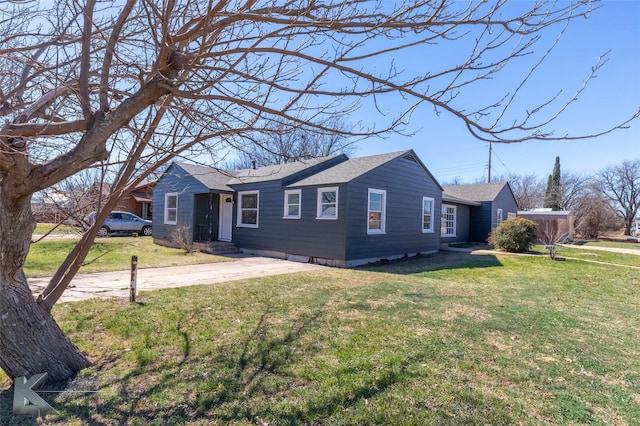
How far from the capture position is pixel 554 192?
3862 centimetres

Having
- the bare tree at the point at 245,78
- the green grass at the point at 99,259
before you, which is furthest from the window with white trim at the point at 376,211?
the bare tree at the point at 245,78

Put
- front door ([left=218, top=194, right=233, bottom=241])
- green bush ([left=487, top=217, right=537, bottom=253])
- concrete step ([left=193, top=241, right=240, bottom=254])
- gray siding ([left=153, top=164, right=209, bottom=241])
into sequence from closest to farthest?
1. concrete step ([left=193, top=241, right=240, bottom=254])
2. green bush ([left=487, top=217, right=537, bottom=253])
3. gray siding ([left=153, top=164, right=209, bottom=241])
4. front door ([left=218, top=194, right=233, bottom=241])

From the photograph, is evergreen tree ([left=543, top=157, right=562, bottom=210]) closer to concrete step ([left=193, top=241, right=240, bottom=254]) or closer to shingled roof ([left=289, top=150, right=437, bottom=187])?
shingled roof ([left=289, top=150, right=437, bottom=187])

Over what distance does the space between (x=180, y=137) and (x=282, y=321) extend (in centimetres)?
273

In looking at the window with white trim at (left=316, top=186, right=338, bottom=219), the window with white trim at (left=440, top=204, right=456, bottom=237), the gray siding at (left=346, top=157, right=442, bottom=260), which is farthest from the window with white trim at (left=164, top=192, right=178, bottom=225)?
the window with white trim at (left=440, top=204, right=456, bottom=237)

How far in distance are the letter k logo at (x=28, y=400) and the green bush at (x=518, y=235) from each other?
15.8m

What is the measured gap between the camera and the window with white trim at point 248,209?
45.5 ft

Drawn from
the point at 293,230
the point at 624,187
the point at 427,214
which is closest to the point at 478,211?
the point at 427,214

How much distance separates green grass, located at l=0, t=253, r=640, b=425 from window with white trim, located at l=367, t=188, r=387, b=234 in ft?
16.8

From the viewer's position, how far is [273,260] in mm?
12125

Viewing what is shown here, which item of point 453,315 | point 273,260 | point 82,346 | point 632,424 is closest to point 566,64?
point 632,424

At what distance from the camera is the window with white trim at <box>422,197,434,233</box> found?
14812 millimetres

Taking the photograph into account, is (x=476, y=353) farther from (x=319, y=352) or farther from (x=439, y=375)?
(x=319, y=352)

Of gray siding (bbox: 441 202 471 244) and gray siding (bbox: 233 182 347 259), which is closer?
gray siding (bbox: 233 182 347 259)
